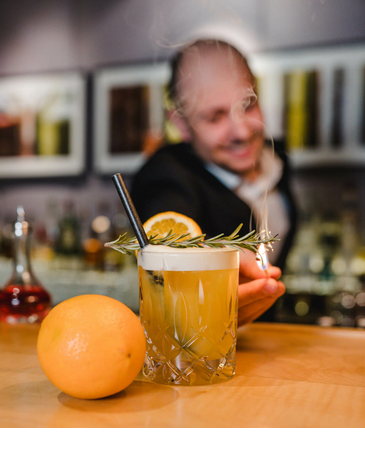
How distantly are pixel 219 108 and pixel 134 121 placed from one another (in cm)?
80

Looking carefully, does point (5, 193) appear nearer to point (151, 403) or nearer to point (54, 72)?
point (54, 72)

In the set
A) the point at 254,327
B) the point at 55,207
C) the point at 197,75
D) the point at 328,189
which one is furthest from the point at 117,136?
the point at 254,327

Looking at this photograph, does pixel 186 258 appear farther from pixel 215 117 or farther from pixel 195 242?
pixel 215 117

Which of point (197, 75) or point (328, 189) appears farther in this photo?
point (328, 189)

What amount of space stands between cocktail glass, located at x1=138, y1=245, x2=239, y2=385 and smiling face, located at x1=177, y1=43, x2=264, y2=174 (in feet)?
4.58

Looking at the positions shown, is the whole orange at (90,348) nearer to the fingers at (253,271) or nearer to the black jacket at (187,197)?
the fingers at (253,271)

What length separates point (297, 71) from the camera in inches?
93.9

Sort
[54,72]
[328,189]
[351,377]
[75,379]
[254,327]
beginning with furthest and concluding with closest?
1. [54,72]
2. [328,189]
3. [254,327]
4. [351,377]
5. [75,379]

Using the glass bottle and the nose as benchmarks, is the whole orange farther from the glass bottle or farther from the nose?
the nose

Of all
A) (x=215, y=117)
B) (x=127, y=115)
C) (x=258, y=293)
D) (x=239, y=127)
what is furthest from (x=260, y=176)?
(x=258, y=293)

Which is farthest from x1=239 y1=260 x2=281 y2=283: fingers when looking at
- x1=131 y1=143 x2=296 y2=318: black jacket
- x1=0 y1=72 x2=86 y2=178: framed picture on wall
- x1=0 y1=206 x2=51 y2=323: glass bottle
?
x1=0 y1=72 x2=86 y2=178: framed picture on wall

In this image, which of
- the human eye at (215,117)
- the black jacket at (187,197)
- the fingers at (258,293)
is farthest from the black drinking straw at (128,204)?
the human eye at (215,117)

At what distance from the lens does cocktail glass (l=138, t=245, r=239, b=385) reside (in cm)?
58

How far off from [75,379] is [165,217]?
309 mm
